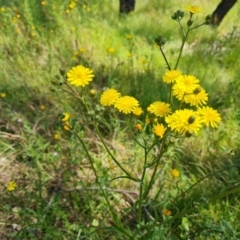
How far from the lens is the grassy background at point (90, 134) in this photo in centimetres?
175

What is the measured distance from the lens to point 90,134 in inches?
92.4

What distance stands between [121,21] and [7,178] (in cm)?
307

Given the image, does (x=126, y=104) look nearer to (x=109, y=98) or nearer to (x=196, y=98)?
(x=109, y=98)

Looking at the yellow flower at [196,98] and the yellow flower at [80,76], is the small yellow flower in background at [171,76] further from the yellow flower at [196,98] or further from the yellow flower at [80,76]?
the yellow flower at [80,76]

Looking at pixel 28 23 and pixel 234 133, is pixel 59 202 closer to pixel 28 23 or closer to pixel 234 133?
pixel 234 133

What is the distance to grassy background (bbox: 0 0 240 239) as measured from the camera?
1754 mm

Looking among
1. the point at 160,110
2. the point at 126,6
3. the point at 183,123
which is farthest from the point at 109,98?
the point at 126,6

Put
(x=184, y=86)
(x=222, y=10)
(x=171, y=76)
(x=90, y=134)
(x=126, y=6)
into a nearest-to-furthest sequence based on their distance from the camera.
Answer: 1. (x=184, y=86)
2. (x=171, y=76)
3. (x=90, y=134)
4. (x=222, y=10)
5. (x=126, y=6)

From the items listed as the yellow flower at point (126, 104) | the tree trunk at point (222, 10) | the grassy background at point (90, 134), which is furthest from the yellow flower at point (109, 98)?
the tree trunk at point (222, 10)

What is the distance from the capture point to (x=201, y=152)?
2238mm

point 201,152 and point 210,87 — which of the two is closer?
point 201,152

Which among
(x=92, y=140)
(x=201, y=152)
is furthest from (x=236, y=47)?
(x=92, y=140)

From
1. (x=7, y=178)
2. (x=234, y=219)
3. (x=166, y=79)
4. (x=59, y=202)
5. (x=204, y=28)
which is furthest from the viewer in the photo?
(x=204, y=28)

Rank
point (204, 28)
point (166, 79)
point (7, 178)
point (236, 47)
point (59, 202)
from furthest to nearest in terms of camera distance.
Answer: point (204, 28) → point (236, 47) → point (7, 178) → point (59, 202) → point (166, 79)
